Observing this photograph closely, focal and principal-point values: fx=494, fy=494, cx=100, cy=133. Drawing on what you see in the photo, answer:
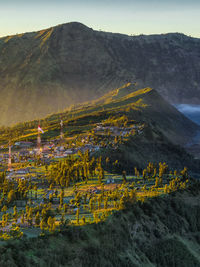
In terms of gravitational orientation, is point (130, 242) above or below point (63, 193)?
below

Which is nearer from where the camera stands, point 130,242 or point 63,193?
point 130,242

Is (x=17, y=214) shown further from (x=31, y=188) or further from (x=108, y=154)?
(x=108, y=154)

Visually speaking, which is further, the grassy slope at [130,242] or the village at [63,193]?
the village at [63,193]

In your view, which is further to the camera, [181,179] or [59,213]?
[181,179]

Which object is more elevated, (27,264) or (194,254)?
(27,264)

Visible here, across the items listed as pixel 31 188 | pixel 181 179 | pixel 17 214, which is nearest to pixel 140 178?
pixel 181 179

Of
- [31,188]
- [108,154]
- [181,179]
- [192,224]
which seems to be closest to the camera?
[192,224]

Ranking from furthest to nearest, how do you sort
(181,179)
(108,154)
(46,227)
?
(108,154)
(181,179)
(46,227)

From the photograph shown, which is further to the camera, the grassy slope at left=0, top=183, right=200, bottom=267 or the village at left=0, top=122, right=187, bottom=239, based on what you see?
the village at left=0, top=122, right=187, bottom=239
